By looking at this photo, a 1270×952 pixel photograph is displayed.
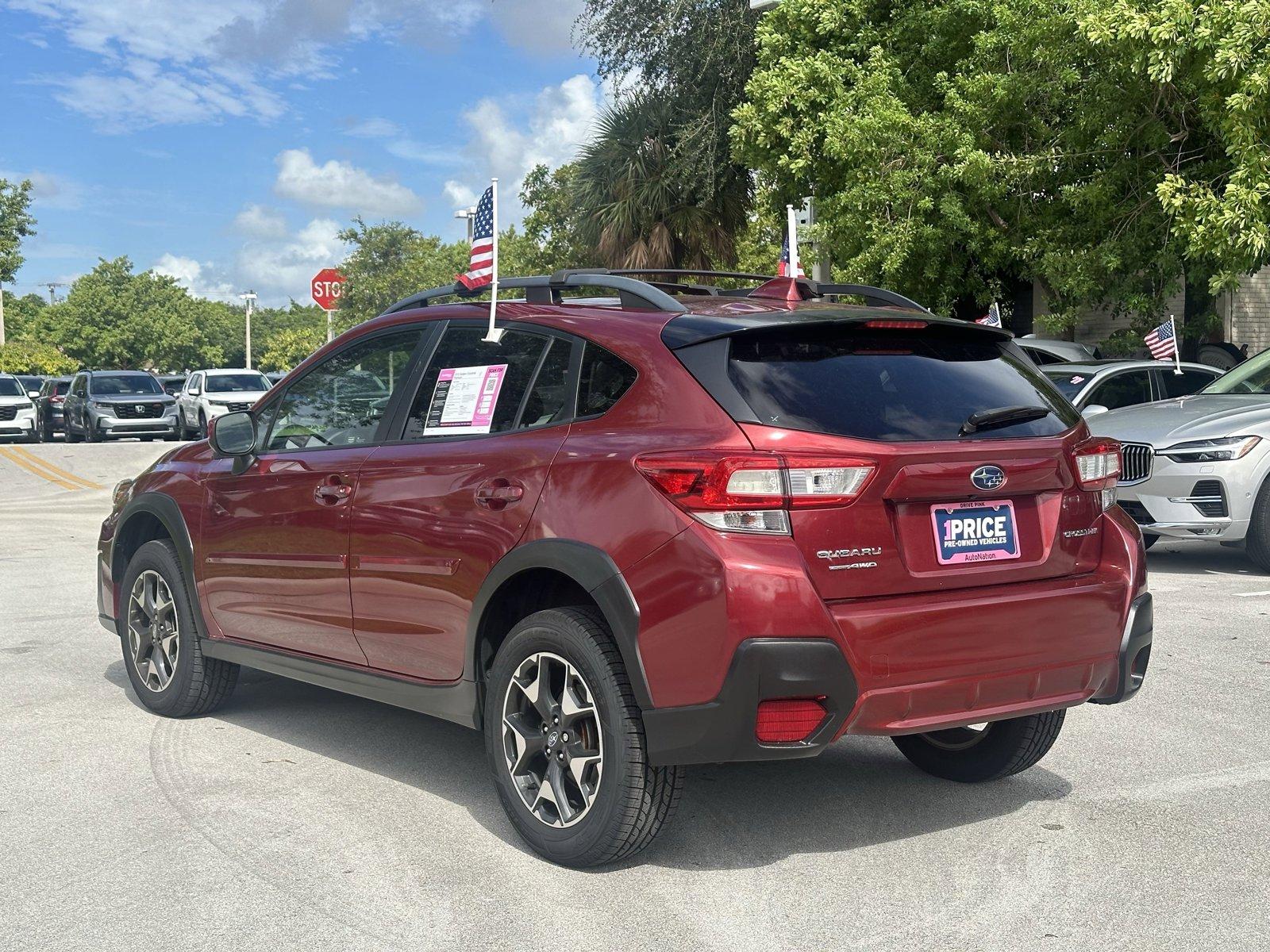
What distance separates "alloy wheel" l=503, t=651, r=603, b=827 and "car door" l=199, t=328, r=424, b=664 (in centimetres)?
97

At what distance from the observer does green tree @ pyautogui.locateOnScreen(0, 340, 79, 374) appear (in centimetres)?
6838

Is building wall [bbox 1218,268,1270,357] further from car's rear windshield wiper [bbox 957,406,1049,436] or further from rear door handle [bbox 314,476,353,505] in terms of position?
rear door handle [bbox 314,476,353,505]

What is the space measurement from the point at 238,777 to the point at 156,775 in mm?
325

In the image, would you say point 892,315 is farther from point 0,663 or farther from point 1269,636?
point 0,663

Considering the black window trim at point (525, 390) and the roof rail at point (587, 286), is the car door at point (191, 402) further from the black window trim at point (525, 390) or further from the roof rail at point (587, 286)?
the black window trim at point (525, 390)

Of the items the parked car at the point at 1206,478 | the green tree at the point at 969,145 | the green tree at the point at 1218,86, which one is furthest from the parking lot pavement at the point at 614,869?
the green tree at the point at 969,145

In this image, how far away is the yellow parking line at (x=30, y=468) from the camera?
22.9 metres

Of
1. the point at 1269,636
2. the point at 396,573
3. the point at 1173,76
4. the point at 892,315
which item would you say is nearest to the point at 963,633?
the point at 892,315

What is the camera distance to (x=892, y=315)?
4.52 m

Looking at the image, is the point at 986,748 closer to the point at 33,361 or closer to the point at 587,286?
the point at 587,286

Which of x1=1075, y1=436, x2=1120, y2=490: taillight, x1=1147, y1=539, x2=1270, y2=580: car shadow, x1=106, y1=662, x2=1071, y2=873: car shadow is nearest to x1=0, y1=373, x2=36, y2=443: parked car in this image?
x1=1147, y1=539, x2=1270, y2=580: car shadow

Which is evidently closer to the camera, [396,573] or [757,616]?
[757,616]

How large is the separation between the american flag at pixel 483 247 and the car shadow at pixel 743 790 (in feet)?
6.18

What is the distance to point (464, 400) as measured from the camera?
5016 millimetres
